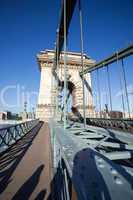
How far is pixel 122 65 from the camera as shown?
1384 centimetres

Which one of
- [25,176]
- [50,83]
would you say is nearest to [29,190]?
[25,176]

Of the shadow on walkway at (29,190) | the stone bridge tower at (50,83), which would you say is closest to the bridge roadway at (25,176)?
the shadow on walkway at (29,190)

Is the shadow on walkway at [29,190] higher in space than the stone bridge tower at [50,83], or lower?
lower

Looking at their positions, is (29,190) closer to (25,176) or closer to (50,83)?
(25,176)

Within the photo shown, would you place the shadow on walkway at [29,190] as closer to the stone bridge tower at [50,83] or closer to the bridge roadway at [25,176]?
the bridge roadway at [25,176]

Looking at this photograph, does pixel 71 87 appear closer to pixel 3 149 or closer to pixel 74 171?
pixel 3 149

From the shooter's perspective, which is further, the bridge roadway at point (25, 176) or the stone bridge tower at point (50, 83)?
the stone bridge tower at point (50, 83)

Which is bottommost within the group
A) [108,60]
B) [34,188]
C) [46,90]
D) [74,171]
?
[34,188]

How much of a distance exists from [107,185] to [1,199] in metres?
3.12

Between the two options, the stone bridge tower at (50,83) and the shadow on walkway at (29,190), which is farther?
the stone bridge tower at (50,83)

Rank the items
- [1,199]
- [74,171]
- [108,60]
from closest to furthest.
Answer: [74,171]
[1,199]
[108,60]

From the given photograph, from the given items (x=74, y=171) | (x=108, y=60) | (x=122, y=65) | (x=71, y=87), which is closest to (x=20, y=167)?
(x=74, y=171)

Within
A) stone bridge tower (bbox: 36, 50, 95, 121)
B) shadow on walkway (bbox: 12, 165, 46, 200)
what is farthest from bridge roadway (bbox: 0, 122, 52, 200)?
stone bridge tower (bbox: 36, 50, 95, 121)

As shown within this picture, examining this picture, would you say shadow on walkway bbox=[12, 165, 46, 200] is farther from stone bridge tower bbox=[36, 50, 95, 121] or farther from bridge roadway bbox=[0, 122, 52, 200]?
stone bridge tower bbox=[36, 50, 95, 121]
